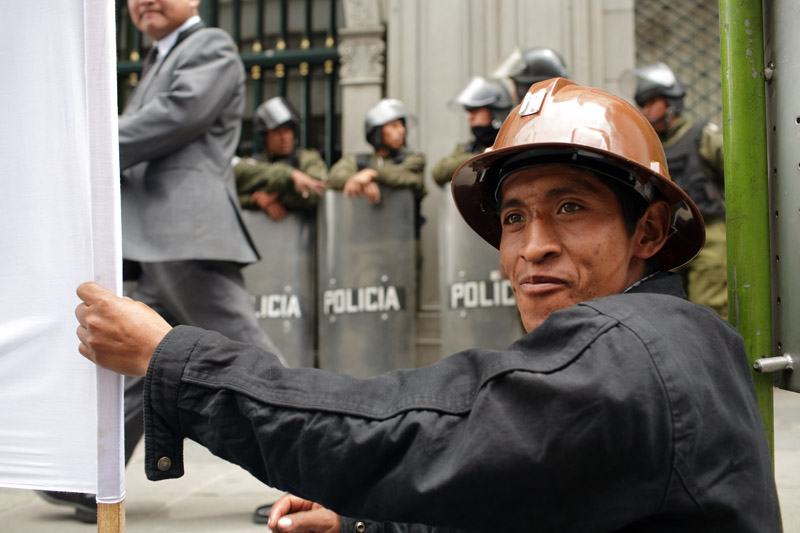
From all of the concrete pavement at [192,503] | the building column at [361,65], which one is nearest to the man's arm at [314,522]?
the concrete pavement at [192,503]

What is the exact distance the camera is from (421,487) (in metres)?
0.98

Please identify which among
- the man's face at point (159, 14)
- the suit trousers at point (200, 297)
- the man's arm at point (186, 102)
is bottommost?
the suit trousers at point (200, 297)

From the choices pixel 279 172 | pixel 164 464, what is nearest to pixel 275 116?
pixel 279 172

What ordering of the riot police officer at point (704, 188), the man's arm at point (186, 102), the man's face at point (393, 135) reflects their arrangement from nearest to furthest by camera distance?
the man's arm at point (186, 102), the riot police officer at point (704, 188), the man's face at point (393, 135)

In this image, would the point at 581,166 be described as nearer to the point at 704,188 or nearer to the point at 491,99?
the point at 704,188

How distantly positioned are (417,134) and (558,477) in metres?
5.97

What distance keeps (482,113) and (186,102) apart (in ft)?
8.96

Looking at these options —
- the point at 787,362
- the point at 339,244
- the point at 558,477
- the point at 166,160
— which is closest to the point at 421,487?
the point at 558,477

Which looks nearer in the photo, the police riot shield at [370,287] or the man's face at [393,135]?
the police riot shield at [370,287]

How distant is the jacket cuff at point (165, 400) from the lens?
3.56 ft

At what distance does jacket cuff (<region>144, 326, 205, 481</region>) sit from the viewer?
3.56 feet

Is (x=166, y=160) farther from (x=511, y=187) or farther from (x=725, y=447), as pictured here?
(x=725, y=447)

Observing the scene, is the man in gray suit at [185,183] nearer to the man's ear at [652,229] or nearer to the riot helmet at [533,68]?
the man's ear at [652,229]

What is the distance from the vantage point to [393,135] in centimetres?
601
